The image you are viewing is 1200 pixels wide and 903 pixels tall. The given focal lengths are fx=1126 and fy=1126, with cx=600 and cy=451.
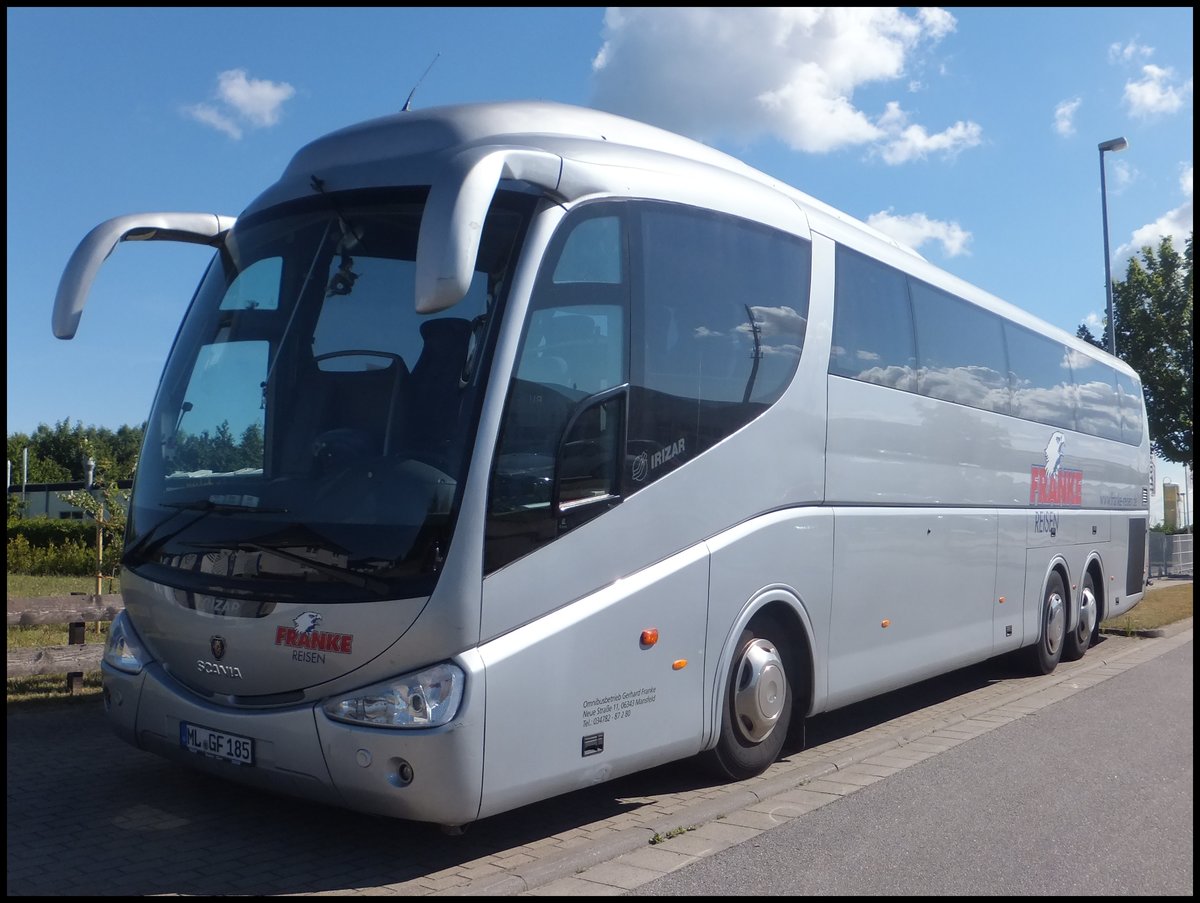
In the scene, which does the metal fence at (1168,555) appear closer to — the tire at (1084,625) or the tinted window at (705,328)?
the tire at (1084,625)

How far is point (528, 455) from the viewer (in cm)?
543

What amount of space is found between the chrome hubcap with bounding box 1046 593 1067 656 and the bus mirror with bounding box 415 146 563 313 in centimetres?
976

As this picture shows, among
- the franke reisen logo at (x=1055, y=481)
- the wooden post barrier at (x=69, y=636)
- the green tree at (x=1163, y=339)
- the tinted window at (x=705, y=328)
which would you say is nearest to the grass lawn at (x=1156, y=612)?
the franke reisen logo at (x=1055, y=481)

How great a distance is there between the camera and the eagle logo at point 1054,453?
12.5m

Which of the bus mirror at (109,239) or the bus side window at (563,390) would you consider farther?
the bus mirror at (109,239)

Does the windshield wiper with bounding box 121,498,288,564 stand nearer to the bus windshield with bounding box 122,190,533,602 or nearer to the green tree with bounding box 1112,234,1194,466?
the bus windshield with bounding box 122,190,533,602

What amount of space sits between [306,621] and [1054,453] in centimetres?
998

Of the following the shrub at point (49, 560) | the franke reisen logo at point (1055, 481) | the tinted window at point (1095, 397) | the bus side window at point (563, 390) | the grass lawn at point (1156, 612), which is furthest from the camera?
the shrub at point (49, 560)

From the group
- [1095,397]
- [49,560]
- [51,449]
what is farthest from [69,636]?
[51,449]

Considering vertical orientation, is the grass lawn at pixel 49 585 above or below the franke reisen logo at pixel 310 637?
below

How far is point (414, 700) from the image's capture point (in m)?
5.02

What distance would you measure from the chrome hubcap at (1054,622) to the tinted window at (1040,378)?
201cm

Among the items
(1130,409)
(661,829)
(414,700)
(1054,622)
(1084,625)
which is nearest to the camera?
(414,700)

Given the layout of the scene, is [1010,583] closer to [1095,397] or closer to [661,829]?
[1095,397]
